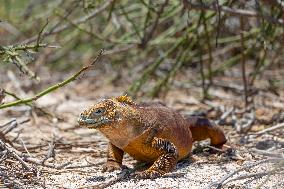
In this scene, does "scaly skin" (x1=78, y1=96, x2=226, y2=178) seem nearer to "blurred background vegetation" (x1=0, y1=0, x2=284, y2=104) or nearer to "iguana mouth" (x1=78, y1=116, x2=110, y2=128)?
"iguana mouth" (x1=78, y1=116, x2=110, y2=128)

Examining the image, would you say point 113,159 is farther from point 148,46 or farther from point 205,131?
point 148,46

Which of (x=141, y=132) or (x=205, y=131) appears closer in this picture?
(x=141, y=132)

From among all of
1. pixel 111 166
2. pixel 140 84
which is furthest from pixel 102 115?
pixel 140 84

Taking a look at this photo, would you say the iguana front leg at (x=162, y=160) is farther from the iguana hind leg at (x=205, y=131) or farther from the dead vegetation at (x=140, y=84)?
the iguana hind leg at (x=205, y=131)

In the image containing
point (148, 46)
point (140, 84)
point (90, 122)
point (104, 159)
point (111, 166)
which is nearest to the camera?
point (90, 122)

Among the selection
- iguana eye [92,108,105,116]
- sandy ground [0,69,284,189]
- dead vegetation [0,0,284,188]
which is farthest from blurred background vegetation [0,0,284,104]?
iguana eye [92,108,105,116]

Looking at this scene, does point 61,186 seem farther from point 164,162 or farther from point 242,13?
point 242,13

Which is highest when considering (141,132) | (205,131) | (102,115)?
(102,115)
